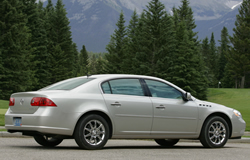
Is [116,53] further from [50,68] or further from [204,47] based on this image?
[204,47]

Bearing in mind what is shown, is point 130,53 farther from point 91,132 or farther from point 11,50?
point 91,132

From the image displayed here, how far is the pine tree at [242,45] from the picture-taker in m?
80.1

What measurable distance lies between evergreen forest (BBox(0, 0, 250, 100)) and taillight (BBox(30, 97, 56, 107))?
135 ft

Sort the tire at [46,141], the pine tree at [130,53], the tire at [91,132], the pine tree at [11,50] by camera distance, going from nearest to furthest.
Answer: the tire at [91,132]
the tire at [46,141]
the pine tree at [11,50]
the pine tree at [130,53]

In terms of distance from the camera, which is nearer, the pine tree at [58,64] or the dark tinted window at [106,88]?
the dark tinted window at [106,88]

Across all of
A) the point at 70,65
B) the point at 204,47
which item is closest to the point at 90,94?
the point at 70,65

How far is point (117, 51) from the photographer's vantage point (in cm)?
7844

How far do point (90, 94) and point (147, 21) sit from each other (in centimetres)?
5255

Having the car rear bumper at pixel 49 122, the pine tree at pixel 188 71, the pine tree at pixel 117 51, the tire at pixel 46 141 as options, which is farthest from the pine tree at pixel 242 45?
the car rear bumper at pixel 49 122

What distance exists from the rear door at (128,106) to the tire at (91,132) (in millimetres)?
308

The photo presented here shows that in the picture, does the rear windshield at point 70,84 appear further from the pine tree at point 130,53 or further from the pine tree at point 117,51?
the pine tree at point 117,51

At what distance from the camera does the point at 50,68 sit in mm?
69812

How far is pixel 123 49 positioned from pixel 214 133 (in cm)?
6740

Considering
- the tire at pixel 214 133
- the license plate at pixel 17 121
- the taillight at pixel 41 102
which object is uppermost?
the taillight at pixel 41 102
